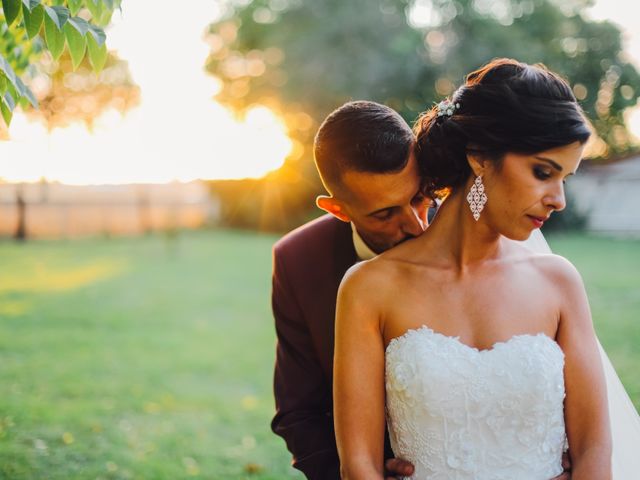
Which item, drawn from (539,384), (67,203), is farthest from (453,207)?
(67,203)

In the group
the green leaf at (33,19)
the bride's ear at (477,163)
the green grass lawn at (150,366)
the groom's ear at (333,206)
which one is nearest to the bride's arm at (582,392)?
the bride's ear at (477,163)

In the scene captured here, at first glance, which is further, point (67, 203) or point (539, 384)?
point (67, 203)

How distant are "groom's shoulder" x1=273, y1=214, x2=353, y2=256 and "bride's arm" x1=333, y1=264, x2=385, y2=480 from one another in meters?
0.85

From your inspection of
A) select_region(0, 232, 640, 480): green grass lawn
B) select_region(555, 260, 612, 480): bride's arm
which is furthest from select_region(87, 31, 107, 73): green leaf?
select_region(0, 232, 640, 480): green grass lawn

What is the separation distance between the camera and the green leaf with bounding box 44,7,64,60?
2207 millimetres

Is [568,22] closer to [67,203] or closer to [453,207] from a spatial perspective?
[67,203]

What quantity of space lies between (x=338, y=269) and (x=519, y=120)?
4.12 ft

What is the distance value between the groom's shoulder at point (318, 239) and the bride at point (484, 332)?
2.47ft

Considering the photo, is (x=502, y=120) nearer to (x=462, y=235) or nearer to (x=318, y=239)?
(x=462, y=235)

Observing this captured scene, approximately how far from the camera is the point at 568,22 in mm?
22750

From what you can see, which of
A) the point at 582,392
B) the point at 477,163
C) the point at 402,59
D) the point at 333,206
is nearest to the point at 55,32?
the point at 333,206

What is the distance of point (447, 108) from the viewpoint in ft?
8.07

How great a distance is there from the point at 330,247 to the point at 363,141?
74 centimetres

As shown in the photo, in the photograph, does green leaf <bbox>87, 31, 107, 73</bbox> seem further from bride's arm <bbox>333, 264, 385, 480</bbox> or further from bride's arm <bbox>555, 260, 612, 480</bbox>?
bride's arm <bbox>555, 260, 612, 480</bbox>
